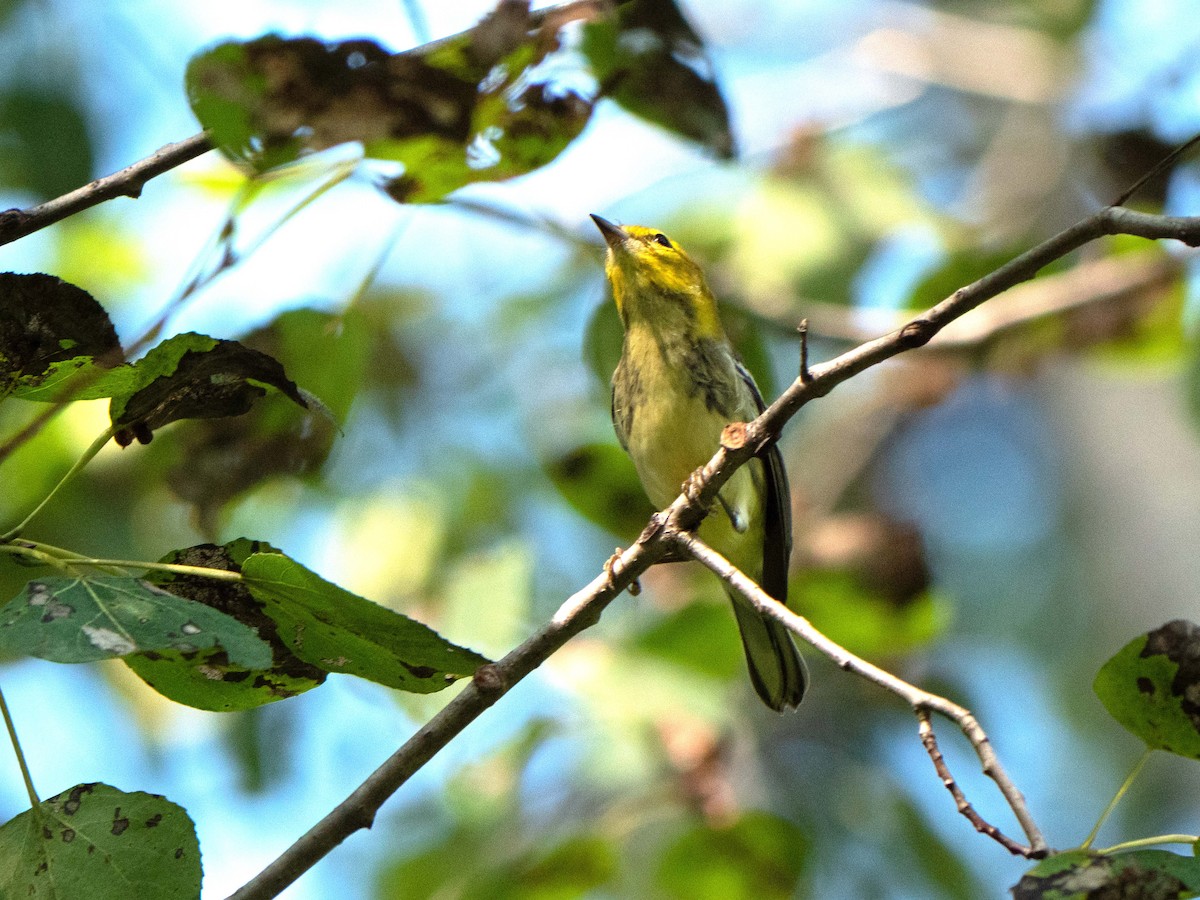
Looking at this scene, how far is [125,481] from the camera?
419 cm

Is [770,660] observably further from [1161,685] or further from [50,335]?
[50,335]

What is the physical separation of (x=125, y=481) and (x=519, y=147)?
8.93ft

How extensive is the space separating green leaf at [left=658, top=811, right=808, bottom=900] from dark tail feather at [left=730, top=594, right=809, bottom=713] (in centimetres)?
39

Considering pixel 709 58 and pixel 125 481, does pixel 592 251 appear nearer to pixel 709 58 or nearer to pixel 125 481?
pixel 709 58

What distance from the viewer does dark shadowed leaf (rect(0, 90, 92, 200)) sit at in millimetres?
3148

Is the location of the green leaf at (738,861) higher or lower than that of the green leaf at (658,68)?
lower

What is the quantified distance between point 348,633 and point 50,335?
51 centimetres

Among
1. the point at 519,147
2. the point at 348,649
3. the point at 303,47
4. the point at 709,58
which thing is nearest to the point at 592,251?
the point at 709,58

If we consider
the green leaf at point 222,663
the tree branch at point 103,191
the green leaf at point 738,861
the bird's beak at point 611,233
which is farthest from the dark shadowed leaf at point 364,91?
the green leaf at point 738,861

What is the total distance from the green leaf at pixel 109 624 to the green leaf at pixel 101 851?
29cm

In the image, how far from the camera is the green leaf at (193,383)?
1.45 meters

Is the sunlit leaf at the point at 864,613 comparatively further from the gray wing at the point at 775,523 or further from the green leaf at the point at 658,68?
the green leaf at the point at 658,68

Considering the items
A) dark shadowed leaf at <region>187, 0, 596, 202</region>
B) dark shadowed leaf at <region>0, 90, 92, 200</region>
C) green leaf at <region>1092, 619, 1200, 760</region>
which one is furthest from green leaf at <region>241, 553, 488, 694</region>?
dark shadowed leaf at <region>0, 90, 92, 200</region>

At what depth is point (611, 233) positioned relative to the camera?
3.53 m
